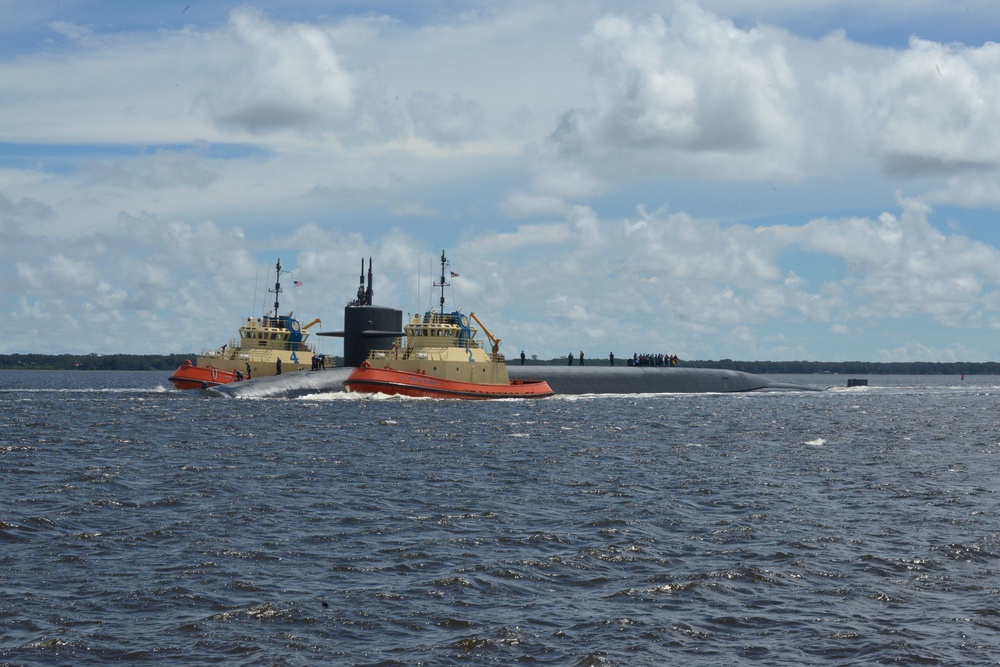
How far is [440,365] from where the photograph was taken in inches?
2490

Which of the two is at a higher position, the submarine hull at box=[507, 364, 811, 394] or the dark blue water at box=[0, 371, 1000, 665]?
the submarine hull at box=[507, 364, 811, 394]

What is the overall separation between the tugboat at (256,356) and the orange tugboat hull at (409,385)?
37.8 feet

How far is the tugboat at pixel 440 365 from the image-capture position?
61.0 meters

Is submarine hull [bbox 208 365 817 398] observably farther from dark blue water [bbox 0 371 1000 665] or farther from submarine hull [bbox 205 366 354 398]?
dark blue water [bbox 0 371 1000 665]

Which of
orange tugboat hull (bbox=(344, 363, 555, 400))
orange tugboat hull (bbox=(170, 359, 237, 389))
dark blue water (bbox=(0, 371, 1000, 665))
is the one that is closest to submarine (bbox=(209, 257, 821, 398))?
orange tugboat hull (bbox=(344, 363, 555, 400))

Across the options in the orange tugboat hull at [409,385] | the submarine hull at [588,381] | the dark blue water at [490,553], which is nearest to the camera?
the dark blue water at [490,553]

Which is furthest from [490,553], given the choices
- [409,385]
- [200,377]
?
[200,377]

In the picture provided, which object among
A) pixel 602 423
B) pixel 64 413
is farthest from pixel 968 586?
pixel 64 413

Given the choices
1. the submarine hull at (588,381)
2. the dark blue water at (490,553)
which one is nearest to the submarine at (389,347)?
the submarine hull at (588,381)

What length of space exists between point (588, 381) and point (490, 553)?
200 feet

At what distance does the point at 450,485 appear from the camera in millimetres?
25641

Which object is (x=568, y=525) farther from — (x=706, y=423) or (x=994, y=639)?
(x=706, y=423)

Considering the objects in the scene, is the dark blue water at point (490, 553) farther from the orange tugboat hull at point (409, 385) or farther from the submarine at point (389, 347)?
the submarine at point (389, 347)

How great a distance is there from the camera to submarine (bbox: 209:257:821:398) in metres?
62.1
